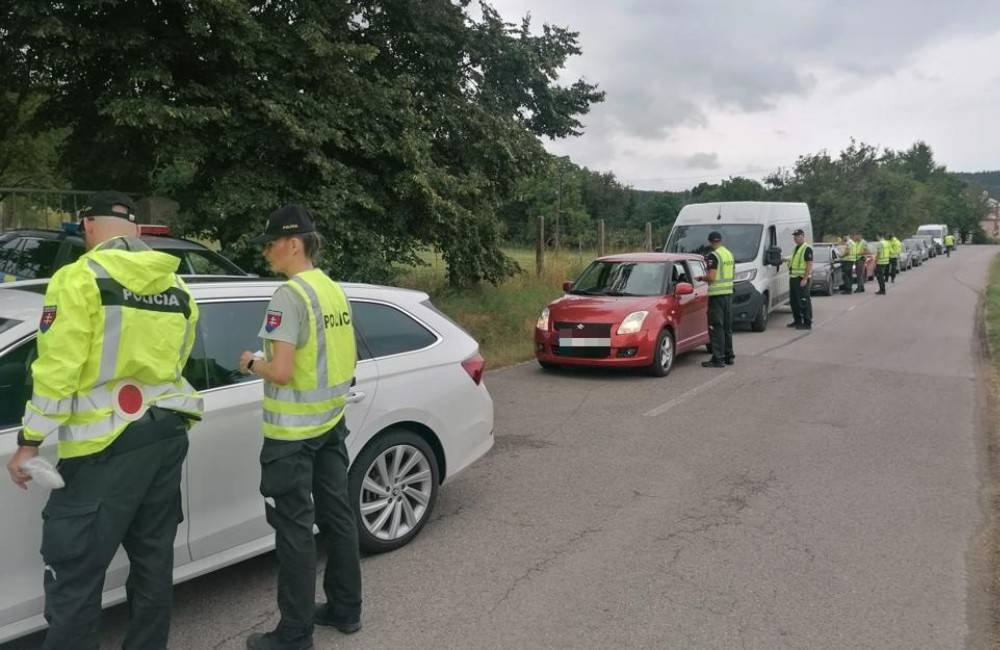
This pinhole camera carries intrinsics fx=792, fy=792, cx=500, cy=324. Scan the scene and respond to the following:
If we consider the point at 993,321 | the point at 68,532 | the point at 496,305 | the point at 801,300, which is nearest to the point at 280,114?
the point at 496,305

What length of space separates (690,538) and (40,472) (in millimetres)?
3497

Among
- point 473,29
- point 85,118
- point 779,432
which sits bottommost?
point 779,432

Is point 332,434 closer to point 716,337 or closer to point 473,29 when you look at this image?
point 716,337

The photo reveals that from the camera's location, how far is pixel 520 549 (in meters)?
4.58

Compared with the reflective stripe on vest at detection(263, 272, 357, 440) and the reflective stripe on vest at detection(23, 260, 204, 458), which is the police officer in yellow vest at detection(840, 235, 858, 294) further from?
the reflective stripe on vest at detection(23, 260, 204, 458)

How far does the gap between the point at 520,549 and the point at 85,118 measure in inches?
381

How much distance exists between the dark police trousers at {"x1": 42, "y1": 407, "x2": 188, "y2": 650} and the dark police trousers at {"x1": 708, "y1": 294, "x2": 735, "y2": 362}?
9069mm

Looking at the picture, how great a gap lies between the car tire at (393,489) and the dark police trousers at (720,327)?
7128mm

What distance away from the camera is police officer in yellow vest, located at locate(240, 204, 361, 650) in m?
3.14

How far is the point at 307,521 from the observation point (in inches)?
129

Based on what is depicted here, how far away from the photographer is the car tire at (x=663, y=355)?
997cm

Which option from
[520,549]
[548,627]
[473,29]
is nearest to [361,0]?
[473,29]

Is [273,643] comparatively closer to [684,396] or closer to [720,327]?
[684,396]

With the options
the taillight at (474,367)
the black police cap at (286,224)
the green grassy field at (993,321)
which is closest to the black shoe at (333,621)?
the black police cap at (286,224)
